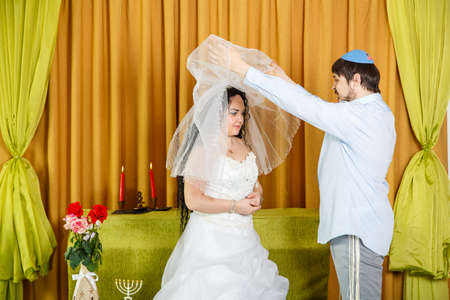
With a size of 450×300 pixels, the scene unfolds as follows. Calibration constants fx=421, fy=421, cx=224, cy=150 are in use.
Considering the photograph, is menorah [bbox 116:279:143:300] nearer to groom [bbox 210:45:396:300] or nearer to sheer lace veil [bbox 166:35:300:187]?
sheer lace veil [bbox 166:35:300:187]

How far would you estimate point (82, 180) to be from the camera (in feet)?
10.5

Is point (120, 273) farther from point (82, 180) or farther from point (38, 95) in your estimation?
point (38, 95)

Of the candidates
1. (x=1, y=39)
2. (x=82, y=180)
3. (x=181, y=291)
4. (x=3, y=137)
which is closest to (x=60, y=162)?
(x=82, y=180)

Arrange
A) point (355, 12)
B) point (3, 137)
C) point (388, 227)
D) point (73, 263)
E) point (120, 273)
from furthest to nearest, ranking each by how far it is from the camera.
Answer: point (355, 12) < point (3, 137) < point (120, 273) < point (73, 263) < point (388, 227)

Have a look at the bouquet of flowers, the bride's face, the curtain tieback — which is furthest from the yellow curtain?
the bride's face

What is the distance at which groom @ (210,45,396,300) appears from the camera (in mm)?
1912

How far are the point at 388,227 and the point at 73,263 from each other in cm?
163

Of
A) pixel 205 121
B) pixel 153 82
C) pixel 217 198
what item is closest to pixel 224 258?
pixel 217 198

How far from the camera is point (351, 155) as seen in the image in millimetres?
1949

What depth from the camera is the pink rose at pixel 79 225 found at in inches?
88.3

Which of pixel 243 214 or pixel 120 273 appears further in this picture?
pixel 120 273

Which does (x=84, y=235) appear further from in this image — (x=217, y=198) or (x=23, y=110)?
(x=23, y=110)

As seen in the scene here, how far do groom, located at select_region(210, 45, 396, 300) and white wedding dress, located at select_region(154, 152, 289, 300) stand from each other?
0.37 meters

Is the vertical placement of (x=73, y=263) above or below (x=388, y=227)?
below
